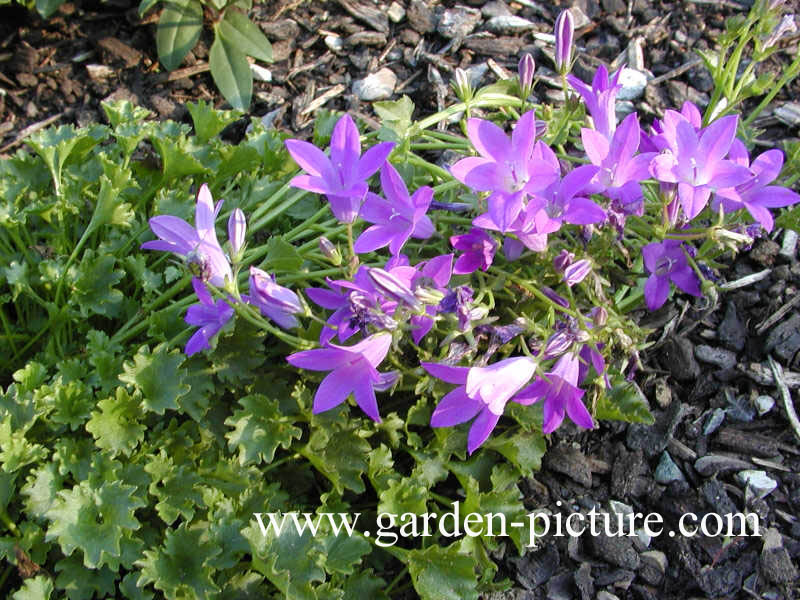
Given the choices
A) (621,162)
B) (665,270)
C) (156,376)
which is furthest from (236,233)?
(665,270)

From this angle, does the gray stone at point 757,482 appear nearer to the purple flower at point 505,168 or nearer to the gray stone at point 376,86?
the purple flower at point 505,168

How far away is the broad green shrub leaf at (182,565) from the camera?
2.29 metres

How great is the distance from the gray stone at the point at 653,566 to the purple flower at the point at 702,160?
3.84 ft

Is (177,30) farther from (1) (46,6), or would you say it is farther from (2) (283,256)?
(2) (283,256)

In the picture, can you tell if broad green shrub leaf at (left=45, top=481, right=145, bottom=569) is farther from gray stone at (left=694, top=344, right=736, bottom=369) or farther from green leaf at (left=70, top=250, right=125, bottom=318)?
gray stone at (left=694, top=344, right=736, bottom=369)

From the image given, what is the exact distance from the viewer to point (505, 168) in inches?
85.2

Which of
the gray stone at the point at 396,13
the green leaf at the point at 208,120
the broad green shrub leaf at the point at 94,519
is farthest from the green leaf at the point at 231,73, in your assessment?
the broad green shrub leaf at the point at 94,519

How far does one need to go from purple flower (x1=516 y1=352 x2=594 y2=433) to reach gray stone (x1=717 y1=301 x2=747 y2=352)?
1275 millimetres

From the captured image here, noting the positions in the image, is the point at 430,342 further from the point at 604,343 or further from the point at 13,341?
the point at 13,341

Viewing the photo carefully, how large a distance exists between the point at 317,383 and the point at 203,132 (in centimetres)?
111

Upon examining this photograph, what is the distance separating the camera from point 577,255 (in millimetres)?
2482

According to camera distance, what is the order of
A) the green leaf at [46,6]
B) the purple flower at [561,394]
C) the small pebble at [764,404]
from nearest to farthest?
the purple flower at [561,394]
the small pebble at [764,404]
the green leaf at [46,6]

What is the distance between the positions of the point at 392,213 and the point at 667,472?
4.64 feet

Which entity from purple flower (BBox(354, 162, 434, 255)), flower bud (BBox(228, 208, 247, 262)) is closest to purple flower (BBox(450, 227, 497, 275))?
purple flower (BBox(354, 162, 434, 255))
